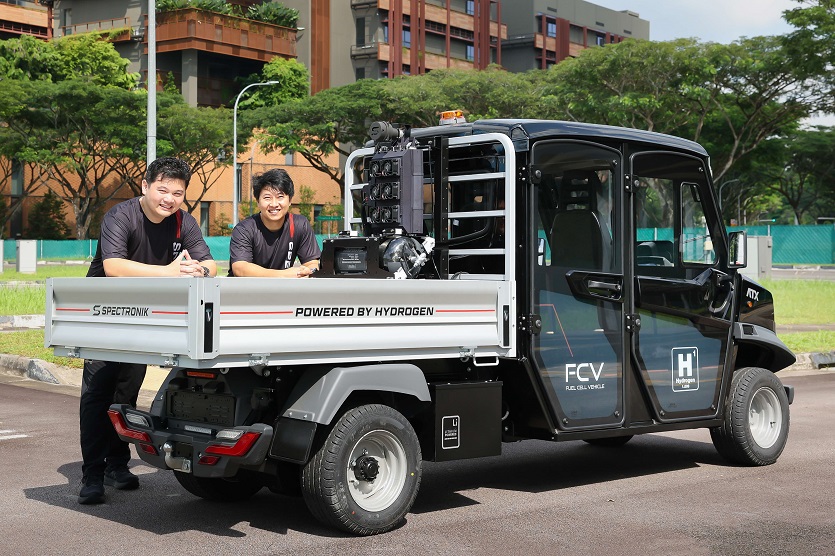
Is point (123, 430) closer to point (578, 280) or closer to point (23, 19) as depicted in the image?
point (578, 280)

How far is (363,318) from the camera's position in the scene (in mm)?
5891

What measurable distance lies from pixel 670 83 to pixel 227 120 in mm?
23775

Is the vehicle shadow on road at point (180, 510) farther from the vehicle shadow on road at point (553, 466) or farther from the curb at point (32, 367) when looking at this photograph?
the curb at point (32, 367)

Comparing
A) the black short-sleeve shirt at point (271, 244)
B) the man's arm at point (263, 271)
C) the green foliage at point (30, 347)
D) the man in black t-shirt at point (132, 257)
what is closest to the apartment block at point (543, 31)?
the green foliage at point (30, 347)

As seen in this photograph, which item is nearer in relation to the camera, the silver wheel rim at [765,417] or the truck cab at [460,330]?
the truck cab at [460,330]

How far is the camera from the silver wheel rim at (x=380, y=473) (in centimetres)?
601

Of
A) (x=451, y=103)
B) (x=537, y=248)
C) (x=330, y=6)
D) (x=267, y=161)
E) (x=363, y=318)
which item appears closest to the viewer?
(x=363, y=318)

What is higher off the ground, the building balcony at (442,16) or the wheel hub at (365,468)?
the building balcony at (442,16)

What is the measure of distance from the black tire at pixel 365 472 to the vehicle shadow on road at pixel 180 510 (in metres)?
0.22

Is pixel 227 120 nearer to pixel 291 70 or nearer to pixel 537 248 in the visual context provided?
pixel 291 70

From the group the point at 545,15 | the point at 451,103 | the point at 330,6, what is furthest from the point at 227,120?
the point at 545,15

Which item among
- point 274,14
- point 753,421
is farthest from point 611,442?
point 274,14

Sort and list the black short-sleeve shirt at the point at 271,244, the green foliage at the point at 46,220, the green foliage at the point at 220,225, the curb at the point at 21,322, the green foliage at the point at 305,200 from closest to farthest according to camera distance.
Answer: the black short-sleeve shirt at the point at 271,244, the curb at the point at 21,322, the green foliage at the point at 46,220, the green foliage at the point at 220,225, the green foliage at the point at 305,200

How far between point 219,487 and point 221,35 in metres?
66.6
